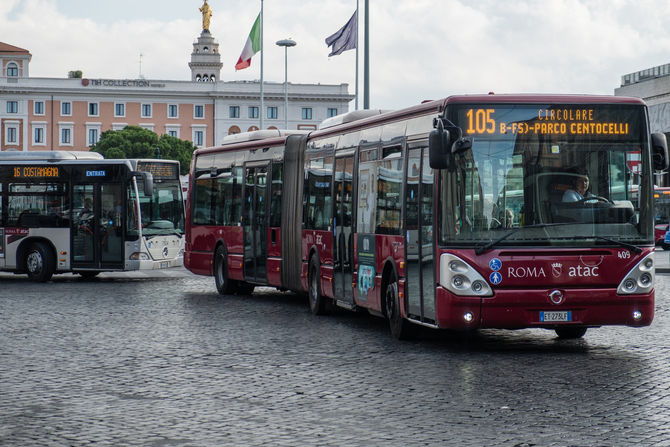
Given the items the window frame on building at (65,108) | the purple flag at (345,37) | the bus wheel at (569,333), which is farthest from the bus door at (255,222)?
the window frame on building at (65,108)

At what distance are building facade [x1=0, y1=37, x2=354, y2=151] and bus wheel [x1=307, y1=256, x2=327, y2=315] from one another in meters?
108

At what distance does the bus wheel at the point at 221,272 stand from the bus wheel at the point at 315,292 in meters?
4.59

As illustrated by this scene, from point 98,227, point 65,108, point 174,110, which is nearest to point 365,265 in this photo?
point 98,227

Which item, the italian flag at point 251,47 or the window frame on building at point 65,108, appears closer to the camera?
the italian flag at point 251,47

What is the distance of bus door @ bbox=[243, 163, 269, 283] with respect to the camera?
19828 mm

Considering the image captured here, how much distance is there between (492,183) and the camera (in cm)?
1178

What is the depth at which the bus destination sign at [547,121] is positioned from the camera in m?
11.9

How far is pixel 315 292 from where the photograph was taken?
17.0 m

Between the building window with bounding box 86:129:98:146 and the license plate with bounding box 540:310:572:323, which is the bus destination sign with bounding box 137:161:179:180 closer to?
the license plate with bounding box 540:310:572:323

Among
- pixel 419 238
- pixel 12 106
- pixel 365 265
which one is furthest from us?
pixel 12 106

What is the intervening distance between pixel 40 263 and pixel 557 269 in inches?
633

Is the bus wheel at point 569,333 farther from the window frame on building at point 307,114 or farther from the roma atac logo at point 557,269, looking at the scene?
the window frame on building at point 307,114

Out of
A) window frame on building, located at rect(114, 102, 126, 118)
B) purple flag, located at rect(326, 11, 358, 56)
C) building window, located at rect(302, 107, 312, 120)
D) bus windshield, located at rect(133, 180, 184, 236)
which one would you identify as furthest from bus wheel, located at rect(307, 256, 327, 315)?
building window, located at rect(302, 107, 312, 120)

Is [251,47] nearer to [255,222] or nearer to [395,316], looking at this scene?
[255,222]
